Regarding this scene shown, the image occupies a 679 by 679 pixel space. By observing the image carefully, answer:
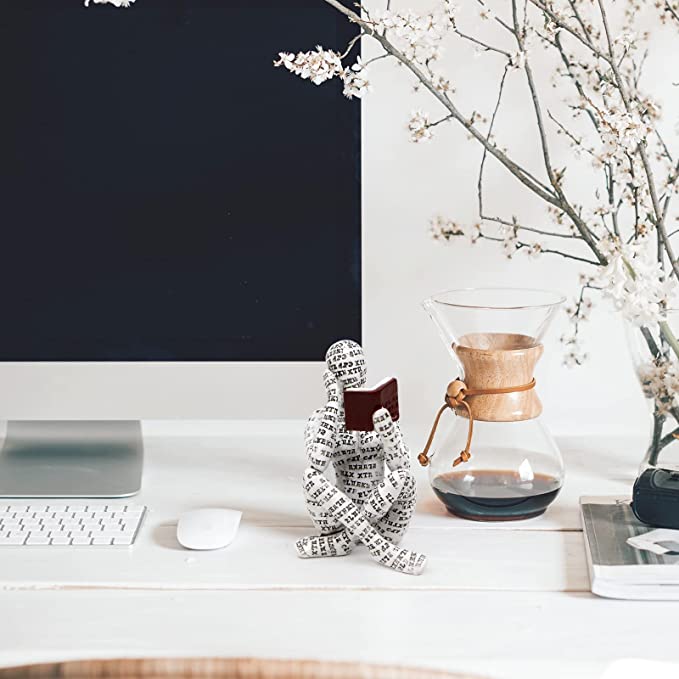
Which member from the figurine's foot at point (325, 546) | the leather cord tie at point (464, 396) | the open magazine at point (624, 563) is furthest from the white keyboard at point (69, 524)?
the open magazine at point (624, 563)

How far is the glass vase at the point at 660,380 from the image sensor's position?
3.37 feet

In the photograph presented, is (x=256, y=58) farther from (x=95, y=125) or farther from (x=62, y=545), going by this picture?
(x=62, y=545)

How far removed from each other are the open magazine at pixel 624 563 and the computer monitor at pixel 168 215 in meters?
0.36

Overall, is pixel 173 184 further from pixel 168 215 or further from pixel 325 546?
pixel 325 546

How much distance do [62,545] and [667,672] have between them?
551 millimetres

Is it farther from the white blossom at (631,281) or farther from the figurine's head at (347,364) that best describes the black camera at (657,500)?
the figurine's head at (347,364)

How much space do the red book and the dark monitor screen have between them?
24 cm

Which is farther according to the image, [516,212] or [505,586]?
[516,212]

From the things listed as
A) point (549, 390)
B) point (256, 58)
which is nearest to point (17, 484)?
point (256, 58)

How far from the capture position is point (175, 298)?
1139mm

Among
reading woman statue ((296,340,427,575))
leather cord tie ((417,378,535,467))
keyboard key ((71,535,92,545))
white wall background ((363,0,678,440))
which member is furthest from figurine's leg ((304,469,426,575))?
white wall background ((363,0,678,440))

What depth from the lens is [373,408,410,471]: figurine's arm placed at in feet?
3.04

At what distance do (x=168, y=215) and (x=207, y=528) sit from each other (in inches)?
14.1

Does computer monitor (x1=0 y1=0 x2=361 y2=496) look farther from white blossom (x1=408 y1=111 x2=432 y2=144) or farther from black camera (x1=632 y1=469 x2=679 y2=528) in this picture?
black camera (x1=632 y1=469 x2=679 y2=528)
